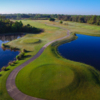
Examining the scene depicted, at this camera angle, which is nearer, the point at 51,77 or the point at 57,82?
the point at 57,82

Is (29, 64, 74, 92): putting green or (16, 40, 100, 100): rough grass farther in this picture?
(29, 64, 74, 92): putting green

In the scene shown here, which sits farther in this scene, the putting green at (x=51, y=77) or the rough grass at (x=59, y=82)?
the putting green at (x=51, y=77)

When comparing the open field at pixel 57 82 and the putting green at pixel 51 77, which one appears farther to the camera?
the putting green at pixel 51 77

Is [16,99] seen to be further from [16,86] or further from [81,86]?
[81,86]

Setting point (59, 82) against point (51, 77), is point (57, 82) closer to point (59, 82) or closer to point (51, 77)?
point (59, 82)

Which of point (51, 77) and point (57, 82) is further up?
point (51, 77)

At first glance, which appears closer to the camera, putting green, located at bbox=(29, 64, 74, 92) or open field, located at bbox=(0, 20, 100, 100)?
open field, located at bbox=(0, 20, 100, 100)

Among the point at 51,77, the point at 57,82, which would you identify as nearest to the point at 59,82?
the point at 57,82

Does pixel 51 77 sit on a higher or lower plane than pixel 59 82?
higher
